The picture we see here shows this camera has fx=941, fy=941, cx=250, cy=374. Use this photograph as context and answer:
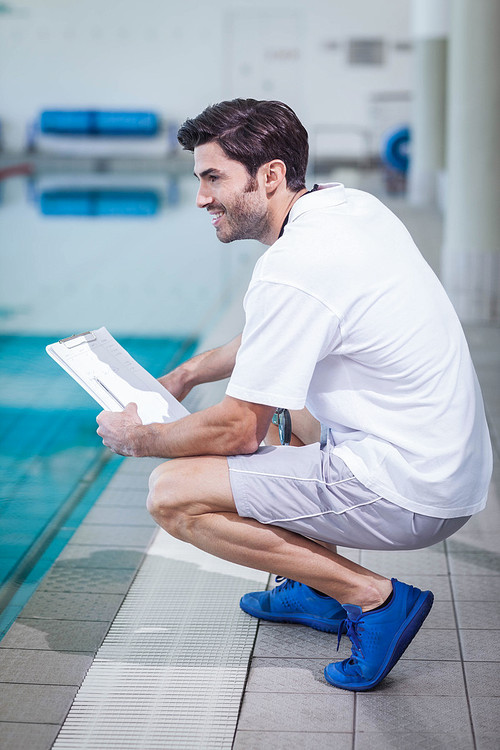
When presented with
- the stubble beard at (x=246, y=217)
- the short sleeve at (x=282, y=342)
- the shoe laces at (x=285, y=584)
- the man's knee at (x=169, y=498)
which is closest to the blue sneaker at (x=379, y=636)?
the shoe laces at (x=285, y=584)

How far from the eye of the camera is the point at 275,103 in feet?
6.81

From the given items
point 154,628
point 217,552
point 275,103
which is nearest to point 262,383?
point 217,552

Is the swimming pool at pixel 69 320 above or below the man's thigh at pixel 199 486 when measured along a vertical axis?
below

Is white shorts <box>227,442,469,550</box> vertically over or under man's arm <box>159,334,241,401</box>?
under

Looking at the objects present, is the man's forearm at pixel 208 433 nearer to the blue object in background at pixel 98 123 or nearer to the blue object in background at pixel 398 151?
the blue object in background at pixel 398 151

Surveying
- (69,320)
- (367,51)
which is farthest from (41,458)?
(367,51)

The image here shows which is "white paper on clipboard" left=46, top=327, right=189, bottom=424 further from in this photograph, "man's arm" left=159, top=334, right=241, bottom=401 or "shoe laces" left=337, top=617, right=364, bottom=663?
"shoe laces" left=337, top=617, right=364, bottom=663

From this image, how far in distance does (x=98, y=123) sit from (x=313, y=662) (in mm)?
17143

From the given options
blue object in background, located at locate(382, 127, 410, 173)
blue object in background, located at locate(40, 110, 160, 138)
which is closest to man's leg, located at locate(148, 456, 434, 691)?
blue object in background, located at locate(382, 127, 410, 173)

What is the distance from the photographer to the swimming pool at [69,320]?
322 cm

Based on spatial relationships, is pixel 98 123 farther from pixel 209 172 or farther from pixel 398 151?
pixel 209 172

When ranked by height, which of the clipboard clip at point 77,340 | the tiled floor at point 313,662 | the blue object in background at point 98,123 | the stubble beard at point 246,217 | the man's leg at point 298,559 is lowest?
the tiled floor at point 313,662

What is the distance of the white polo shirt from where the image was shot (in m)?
1.87

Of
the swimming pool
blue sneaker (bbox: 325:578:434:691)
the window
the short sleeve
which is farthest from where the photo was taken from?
the window
